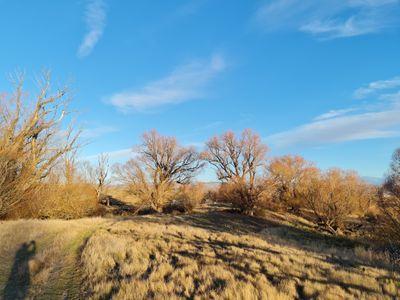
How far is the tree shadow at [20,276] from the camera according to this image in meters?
6.63

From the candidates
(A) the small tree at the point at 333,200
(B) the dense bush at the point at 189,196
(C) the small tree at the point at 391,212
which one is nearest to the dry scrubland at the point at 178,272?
(C) the small tree at the point at 391,212

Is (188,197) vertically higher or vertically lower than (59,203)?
higher

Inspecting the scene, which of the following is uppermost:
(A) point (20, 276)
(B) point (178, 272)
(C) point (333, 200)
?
(C) point (333, 200)

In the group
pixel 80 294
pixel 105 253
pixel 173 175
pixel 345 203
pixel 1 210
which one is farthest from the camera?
pixel 173 175

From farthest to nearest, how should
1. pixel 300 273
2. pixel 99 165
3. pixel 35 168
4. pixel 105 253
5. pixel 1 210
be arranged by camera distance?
pixel 99 165 → pixel 35 168 → pixel 1 210 → pixel 105 253 → pixel 300 273

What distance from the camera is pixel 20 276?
306 inches

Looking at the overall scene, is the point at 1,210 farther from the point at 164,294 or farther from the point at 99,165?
the point at 99,165

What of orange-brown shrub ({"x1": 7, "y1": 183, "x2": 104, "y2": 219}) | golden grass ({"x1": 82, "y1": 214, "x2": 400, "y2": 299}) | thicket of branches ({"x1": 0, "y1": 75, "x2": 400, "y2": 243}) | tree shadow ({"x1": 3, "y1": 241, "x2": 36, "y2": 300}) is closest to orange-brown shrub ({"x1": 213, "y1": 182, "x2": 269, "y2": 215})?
thicket of branches ({"x1": 0, "y1": 75, "x2": 400, "y2": 243})

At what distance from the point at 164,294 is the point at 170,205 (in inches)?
1183

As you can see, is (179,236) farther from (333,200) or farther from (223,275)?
A: (333,200)

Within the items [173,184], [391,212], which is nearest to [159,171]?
[173,184]

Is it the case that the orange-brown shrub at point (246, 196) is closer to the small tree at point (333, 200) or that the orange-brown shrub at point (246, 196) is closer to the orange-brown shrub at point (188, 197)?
the orange-brown shrub at point (188, 197)

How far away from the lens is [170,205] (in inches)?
1394

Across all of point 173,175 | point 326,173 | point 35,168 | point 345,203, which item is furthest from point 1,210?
point 326,173
